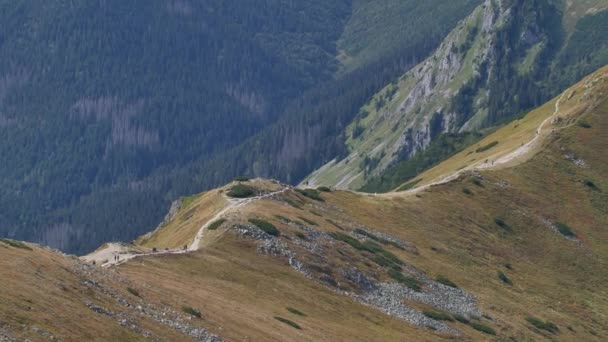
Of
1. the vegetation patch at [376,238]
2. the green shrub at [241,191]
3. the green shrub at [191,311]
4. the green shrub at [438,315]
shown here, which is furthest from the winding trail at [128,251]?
the green shrub at [438,315]

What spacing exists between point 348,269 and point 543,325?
26.2 metres

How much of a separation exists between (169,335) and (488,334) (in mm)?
52009

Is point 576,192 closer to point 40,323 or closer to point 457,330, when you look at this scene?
point 457,330

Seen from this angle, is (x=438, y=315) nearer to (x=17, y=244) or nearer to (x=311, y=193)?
(x=311, y=193)

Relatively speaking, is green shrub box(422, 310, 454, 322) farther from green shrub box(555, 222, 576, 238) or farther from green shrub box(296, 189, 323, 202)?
green shrub box(555, 222, 576, 238)

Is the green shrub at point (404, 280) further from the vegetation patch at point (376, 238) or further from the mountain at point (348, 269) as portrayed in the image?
the vegetation patch at point (376, 238)

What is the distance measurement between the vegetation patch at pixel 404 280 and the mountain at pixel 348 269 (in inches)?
10.0

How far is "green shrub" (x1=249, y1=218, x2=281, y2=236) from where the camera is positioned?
13012 cm

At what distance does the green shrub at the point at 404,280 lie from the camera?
135m

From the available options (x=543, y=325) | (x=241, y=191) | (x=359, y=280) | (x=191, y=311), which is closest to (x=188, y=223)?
(x=241, y=191)

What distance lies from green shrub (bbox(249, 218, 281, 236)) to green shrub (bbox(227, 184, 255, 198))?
796 inches

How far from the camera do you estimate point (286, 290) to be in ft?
383

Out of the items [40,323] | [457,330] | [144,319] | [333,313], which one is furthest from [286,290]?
[40,323]

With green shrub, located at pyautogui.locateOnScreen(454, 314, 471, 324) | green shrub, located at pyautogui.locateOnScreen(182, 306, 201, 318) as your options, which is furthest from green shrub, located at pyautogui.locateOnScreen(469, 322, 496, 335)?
green shrub, located at pyautogui.locateOnScreen(182, 306, 201, 318)
